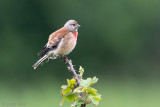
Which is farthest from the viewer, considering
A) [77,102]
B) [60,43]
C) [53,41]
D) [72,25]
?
[72,25]

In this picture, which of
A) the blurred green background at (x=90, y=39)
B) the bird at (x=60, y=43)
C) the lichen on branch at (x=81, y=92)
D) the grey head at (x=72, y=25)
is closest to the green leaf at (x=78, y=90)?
the lichen on branch at (x=81, y=92)

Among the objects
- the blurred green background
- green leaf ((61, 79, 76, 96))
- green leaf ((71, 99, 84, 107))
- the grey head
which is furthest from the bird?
the blurred green background

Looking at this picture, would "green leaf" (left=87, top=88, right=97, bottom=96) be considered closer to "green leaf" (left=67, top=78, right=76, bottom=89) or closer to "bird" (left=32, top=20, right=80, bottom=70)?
"green leaf" (left=67, top=78, right=76, bottom=89)

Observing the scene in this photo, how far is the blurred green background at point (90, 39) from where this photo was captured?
16.4m

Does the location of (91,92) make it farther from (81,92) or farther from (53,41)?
(53,41)

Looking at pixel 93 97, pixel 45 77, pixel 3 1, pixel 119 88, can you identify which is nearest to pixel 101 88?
pixel 119 88

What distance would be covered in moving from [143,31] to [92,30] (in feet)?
8.42

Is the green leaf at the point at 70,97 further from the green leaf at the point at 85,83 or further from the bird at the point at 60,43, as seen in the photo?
the bird at the point at 60,43

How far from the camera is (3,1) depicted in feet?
63.2

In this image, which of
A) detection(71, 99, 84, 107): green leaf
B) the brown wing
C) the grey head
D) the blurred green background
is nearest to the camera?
detection(71, 99, 84, 107): green leaf

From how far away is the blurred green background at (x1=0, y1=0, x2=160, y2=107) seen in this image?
16.4 m

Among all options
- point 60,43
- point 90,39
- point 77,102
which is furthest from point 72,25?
point 90,39

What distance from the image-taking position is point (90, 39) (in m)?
19.4

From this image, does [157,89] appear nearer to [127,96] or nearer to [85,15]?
[127,96]
